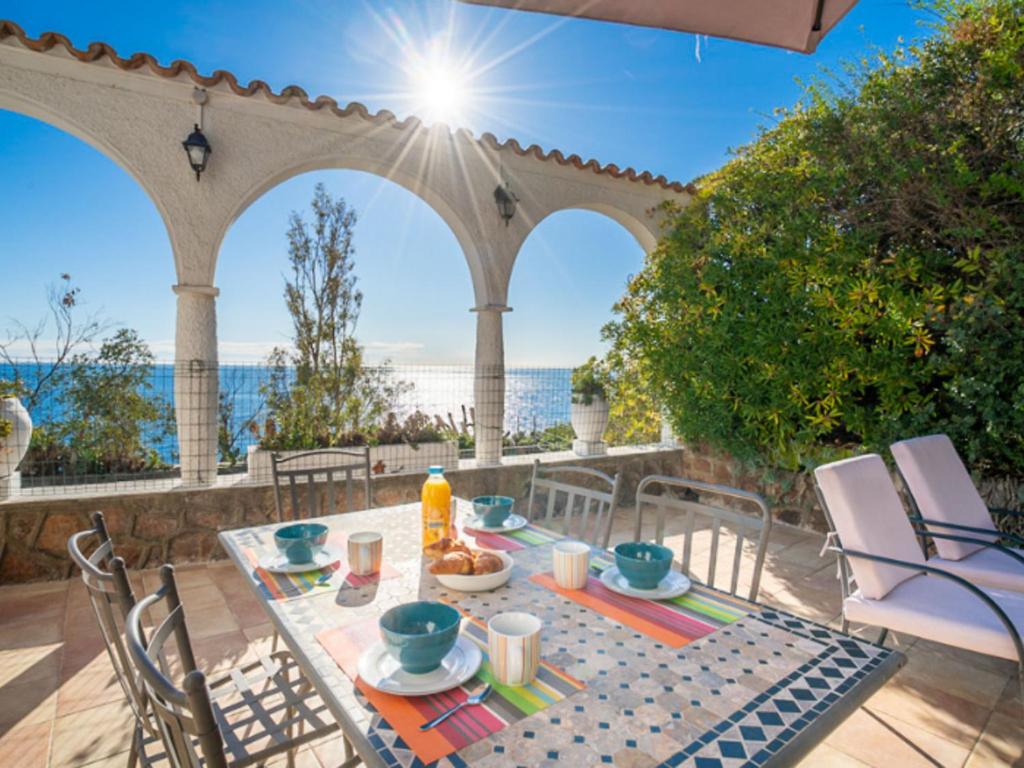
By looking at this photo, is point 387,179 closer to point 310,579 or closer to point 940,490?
point 310,579

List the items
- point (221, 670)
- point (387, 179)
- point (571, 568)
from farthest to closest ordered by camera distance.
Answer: point (387, 179), point (221, 670), point (571, 568)

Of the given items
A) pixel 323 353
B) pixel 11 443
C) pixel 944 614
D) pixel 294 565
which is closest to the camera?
pixel 294 565

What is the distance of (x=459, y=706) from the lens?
36.9 inches

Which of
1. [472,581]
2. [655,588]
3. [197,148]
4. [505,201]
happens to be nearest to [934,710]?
[655,588]

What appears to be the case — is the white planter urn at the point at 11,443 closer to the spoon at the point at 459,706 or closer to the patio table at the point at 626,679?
the patio table at the point at 626,679

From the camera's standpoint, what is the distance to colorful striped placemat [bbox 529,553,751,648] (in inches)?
48.8

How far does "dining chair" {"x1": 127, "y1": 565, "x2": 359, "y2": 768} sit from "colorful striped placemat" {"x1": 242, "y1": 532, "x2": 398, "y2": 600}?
0.70 ft

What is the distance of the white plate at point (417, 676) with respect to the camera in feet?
3.18

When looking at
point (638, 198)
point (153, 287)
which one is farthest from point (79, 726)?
point (153, 287)

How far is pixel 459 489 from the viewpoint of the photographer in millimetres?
4355

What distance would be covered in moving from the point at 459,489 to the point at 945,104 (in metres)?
4.01

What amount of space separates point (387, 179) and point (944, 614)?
4257 mm

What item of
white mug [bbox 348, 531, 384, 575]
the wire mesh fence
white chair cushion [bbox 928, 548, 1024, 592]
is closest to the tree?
the wire mesh fence

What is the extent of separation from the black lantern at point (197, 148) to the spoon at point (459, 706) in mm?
3731
